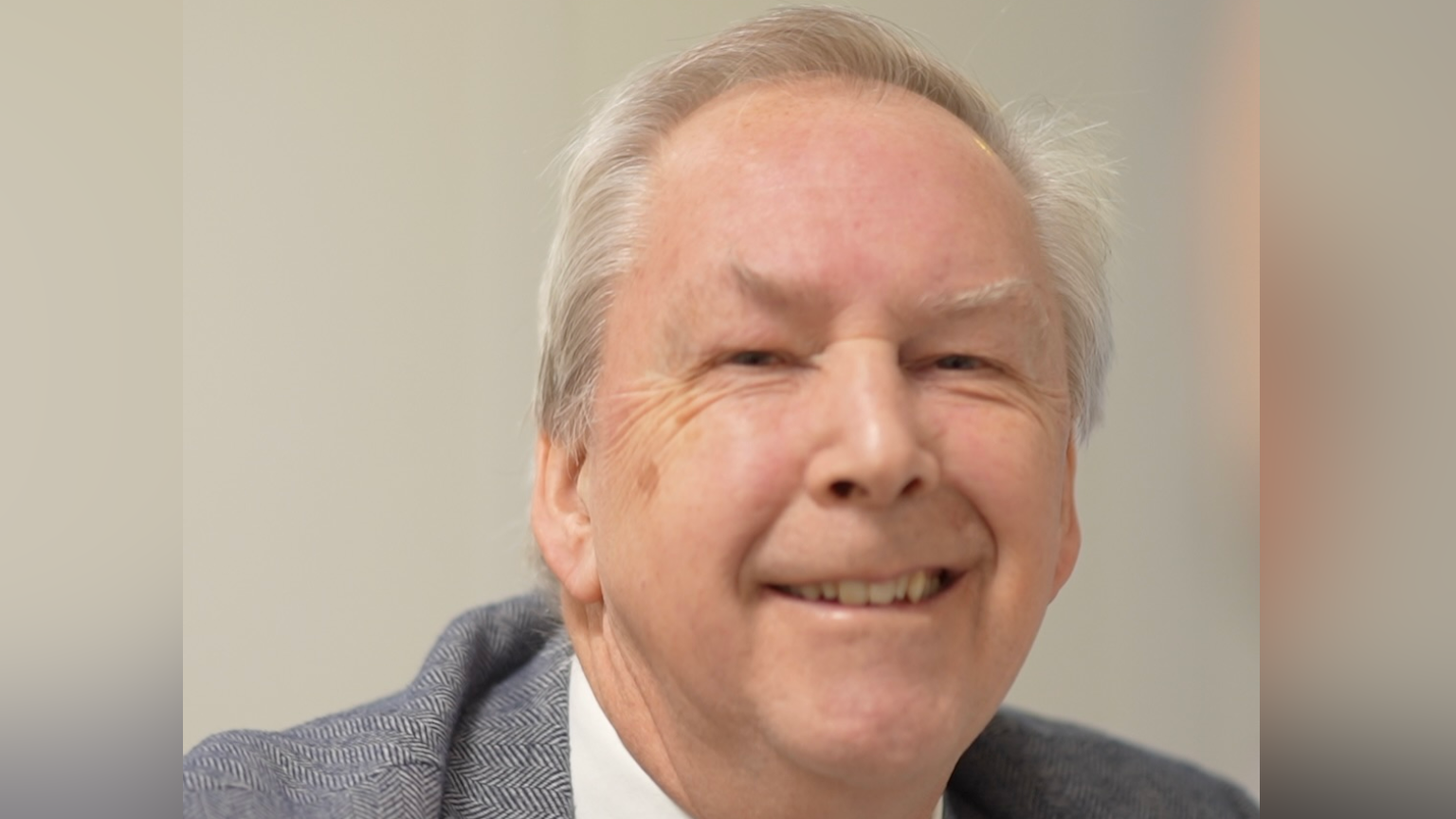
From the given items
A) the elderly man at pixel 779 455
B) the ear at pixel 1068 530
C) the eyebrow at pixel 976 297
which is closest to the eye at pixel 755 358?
the elderly man at pixel 779 455

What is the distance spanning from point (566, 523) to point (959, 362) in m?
0.45

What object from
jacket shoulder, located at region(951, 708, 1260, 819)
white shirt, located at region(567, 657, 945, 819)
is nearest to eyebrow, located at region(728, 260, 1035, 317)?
white shirt, located at region(567, 657, 945, 819)

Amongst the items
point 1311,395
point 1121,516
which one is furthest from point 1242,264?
point 1311,395

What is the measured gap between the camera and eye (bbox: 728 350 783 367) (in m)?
1.19

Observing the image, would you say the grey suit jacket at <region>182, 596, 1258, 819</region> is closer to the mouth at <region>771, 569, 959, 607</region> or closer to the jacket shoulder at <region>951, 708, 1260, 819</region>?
the jacket shoulder at <region>951, 708, 1260, 819</region>

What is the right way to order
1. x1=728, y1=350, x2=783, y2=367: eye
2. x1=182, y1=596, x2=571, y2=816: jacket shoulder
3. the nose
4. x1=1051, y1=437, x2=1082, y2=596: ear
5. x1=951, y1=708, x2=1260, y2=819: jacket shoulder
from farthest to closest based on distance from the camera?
x1=951, y1=708, x2=1260, y2=819: jacket shoulder < x1=1051, y1=437, x2=1082, y2=596: ear < x1=182, y1=596, x2=571, y2=816: jacket shoulder < x1=728, y1=350, x2=783, y2=367: eye < the nose

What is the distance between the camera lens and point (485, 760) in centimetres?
140

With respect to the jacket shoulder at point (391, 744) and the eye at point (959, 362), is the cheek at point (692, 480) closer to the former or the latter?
the eye at point (959, 362)

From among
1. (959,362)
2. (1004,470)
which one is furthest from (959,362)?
(1004,470)

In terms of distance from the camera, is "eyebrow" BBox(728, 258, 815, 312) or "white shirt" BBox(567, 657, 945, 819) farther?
"white shirt" BBox(567, 657, 945, 819)

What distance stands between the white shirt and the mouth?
1.03 feet

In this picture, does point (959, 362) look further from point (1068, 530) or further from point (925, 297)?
point (1068, 530)

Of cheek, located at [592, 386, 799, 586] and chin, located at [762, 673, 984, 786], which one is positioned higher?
cheek, located at [592, 386, 799, 586]

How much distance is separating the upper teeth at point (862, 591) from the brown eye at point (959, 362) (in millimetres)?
197
